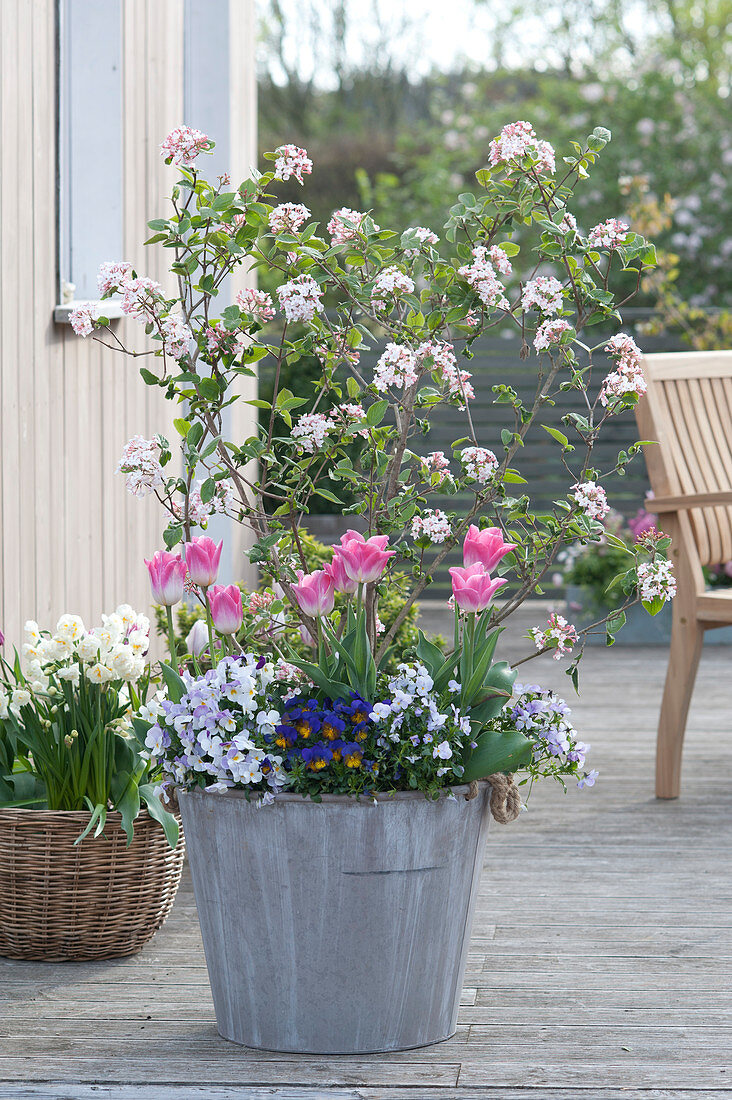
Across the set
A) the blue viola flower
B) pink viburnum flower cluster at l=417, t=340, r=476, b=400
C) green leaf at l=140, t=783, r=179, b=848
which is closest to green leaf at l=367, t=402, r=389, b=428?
pink viburnum flower cluster at l=417, t=340, r=476, b=400

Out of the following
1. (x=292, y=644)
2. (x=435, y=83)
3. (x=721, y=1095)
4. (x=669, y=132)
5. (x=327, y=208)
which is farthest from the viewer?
(x=435, y=83)

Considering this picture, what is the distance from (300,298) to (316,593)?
0.39 metres

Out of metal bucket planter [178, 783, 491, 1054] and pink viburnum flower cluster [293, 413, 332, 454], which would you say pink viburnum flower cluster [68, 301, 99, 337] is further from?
metal bucket planter [178, 783, 491, 1054]

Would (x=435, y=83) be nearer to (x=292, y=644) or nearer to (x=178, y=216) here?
(x=292, y=644)

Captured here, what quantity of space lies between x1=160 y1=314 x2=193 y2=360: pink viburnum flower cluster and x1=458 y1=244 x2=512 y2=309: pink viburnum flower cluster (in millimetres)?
387

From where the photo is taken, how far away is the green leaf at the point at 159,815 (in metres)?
2.21

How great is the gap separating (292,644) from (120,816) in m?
0.91

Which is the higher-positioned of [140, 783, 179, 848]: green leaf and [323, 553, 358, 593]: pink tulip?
[323, 553, 358, 593]: pink tulip

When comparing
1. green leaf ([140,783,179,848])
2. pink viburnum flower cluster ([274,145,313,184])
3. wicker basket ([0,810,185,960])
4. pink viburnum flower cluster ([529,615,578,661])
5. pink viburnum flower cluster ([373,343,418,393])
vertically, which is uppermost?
pink viburnum flower cluster ([274,145,313,184])

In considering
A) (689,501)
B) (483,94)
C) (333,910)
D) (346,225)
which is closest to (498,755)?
(333,910)

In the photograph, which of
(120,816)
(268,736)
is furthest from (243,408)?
(268,736)

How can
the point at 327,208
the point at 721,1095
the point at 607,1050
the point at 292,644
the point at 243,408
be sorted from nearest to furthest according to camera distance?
the point at 721,1095
the point at 607,1050
the point at 292,644
the point at 243,408
the point at 327,208

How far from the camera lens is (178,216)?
1.88 metres

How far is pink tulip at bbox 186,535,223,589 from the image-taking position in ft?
6.14
